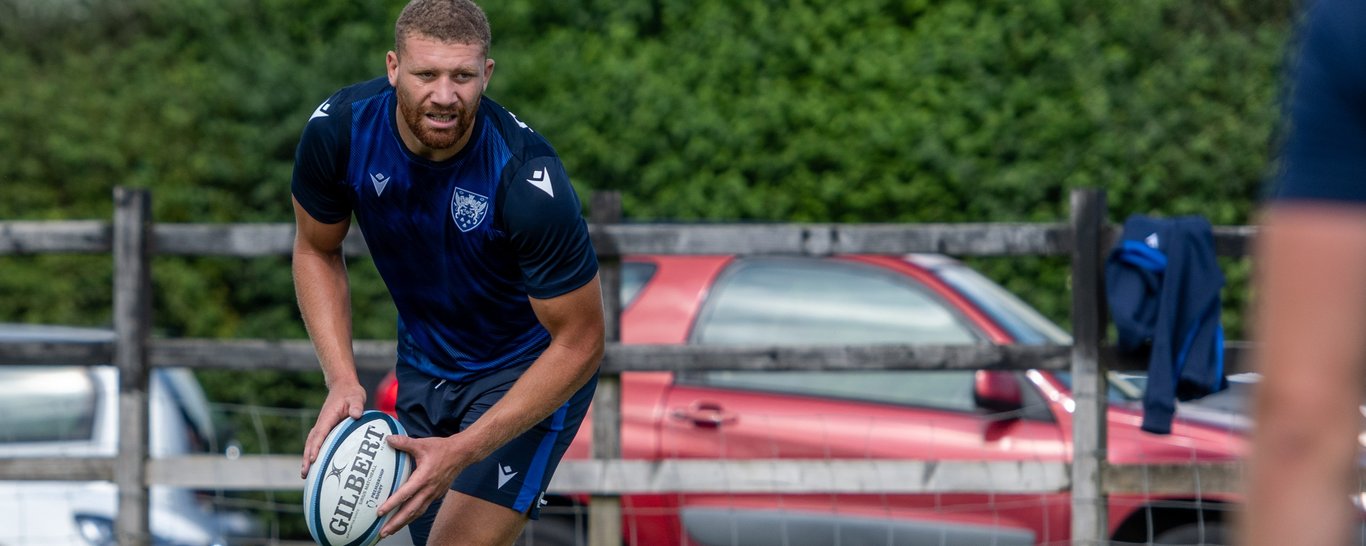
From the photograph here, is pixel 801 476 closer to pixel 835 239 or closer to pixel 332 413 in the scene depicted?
pixel 835 239

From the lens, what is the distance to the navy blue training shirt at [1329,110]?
4.45ft

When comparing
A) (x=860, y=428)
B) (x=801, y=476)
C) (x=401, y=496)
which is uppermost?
(x=401, y=496)

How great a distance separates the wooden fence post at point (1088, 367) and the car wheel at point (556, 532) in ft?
6.63

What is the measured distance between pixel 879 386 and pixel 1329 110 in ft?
16.8

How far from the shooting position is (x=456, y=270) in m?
3.95

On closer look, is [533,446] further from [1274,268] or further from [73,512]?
[73,512]

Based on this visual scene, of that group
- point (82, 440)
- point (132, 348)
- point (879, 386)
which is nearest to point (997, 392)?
point (879, 386)

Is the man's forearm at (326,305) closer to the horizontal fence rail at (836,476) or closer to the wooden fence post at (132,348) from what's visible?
the horizontal fence rail at (836,476)

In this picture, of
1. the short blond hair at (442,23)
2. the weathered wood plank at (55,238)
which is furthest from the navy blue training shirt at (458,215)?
the weathered wood plank at (55,238)

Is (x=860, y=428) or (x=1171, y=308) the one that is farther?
(x=860, y=428)

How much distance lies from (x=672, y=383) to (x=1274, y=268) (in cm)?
507

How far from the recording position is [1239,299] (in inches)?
352

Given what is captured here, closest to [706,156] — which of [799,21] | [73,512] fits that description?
[799,21]

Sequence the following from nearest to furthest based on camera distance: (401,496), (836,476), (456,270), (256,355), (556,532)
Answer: (401,496), (456,270), (836,476), (256,355), (556,532)
